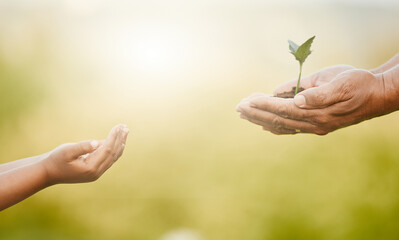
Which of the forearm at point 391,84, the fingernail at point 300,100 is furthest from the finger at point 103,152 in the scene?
the forearm at point 391,84

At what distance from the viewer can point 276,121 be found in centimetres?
121

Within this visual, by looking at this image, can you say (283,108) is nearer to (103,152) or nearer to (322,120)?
(322,120)

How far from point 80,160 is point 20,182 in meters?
0.15

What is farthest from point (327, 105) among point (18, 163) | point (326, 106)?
point (18, 163)

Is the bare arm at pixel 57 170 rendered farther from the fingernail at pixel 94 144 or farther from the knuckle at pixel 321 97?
the knuckle at pixel 321 97

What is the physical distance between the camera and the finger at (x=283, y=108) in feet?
3.71

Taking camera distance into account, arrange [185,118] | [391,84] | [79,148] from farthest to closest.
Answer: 1. [185,118]
2. [391,84]
3. [79,148]

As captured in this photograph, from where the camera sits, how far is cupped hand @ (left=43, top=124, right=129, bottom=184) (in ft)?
3.48

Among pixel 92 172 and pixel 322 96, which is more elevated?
pixel 322 96

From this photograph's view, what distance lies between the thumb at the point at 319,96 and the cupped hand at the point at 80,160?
0.50 m

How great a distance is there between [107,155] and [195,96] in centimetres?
39

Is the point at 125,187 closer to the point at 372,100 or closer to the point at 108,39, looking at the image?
the point at 108,39

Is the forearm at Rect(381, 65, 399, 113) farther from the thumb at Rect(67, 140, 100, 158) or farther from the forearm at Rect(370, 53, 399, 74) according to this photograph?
the thumb at Rect(67, 140, 100, 158)

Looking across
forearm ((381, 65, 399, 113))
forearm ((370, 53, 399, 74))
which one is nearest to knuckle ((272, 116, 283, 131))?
forearm ((381, 65, 399, 113))
